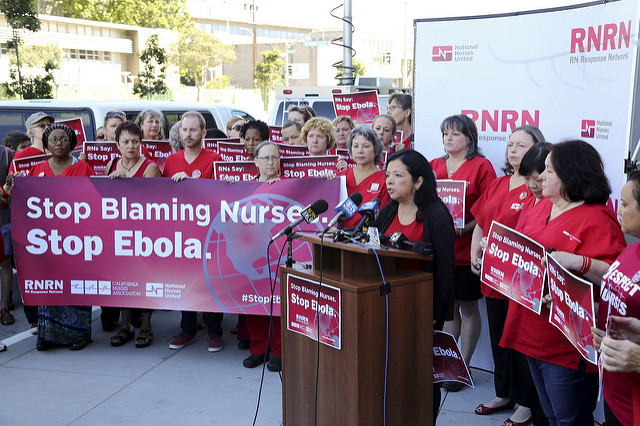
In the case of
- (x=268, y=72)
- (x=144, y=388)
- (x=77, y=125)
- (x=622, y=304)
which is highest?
(x=268, y=72)

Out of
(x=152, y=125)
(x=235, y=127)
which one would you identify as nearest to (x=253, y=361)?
(x=152, y=125)

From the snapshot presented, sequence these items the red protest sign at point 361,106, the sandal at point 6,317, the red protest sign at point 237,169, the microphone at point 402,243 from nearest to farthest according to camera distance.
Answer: the microphone at point 402,243 → the red protest sign at point 237,169 → the sandal at point 6,317 → the red protest sign at point 361,106

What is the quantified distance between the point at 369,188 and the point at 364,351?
7.37ft

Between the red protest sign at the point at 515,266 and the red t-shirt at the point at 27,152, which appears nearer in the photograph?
the red protest sign at the point at 515,266

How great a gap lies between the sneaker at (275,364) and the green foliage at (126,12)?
56433 mm

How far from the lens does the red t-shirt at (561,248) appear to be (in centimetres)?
327

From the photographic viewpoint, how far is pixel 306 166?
241 inches

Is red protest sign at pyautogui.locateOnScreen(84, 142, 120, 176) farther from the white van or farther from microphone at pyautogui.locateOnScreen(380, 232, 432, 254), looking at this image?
microphone at pyautogui.locateOnScreen(380, 232, 432, 254)

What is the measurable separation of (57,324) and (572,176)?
488 cm

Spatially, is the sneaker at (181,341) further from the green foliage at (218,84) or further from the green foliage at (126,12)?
the green foliage at (126,12)

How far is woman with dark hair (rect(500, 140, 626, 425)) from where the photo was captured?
327cm

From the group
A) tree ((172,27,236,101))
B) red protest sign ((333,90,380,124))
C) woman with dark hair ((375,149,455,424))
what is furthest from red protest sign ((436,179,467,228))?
tree ((172,27,236,101))

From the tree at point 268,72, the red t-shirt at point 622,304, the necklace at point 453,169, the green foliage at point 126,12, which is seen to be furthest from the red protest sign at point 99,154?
the green foliage at point 126,12

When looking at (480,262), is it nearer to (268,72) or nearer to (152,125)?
(152,125)
